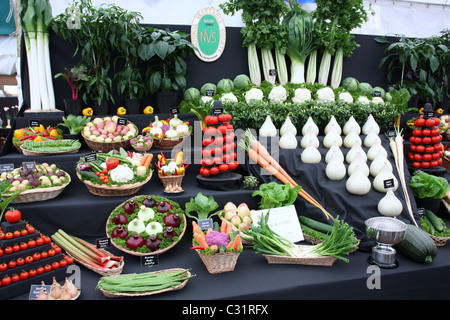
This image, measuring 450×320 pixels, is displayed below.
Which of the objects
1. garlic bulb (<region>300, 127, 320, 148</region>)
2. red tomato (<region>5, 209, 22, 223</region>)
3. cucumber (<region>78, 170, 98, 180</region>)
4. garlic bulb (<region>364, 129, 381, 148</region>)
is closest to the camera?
red tomato (<region>5, 209, 22, 223</region>)

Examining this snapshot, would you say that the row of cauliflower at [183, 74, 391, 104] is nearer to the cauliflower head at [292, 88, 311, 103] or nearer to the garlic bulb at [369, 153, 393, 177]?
the cauliflower head at [292, 88, 311, 103]

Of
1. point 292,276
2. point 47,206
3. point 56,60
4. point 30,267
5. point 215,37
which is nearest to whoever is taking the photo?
point 30,267

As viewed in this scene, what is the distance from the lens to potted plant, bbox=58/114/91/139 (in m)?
3.32

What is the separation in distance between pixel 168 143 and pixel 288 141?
120 cm

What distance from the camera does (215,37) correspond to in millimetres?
4316

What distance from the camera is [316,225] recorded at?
262 cm

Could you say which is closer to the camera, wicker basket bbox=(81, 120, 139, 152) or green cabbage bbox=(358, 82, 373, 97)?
wicker basket bbox=(81, 120, 139, 152)

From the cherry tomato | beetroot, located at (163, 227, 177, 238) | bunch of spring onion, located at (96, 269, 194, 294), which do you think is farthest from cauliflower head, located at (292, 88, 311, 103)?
the cherry tomato

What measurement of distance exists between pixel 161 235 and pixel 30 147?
1633mm

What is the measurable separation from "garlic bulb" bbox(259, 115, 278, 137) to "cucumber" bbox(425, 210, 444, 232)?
158 centimetres

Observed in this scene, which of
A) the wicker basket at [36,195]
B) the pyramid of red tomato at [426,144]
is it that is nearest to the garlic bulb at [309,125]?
the pyramid of red tomato at [426,144]

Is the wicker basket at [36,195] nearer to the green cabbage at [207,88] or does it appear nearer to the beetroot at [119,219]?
the beetroot at [119,219]
